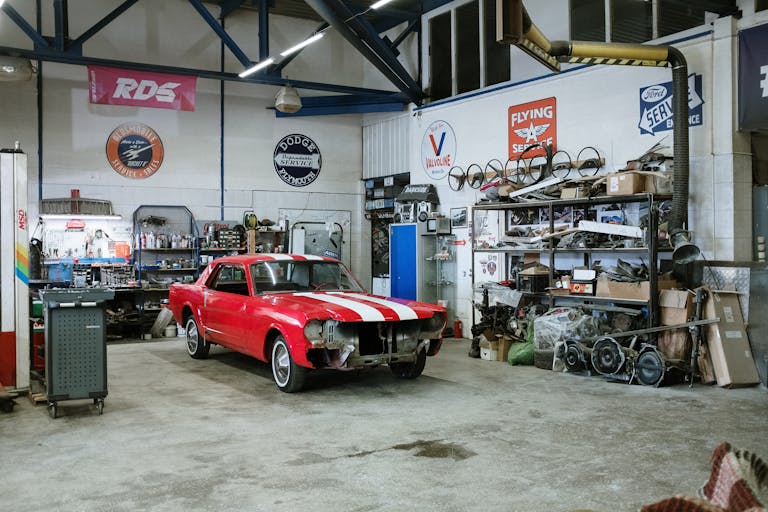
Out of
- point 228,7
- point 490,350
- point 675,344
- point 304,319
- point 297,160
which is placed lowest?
point 490,350

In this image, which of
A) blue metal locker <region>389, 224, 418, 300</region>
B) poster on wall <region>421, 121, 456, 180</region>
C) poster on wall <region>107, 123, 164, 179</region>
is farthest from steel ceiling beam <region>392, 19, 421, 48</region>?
poster on wall <region>107, 123, 164, 179</region>

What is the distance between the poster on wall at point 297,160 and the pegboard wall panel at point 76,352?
828 centimetres

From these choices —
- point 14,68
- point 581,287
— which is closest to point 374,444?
point 581,287

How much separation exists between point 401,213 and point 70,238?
5859 millimetres

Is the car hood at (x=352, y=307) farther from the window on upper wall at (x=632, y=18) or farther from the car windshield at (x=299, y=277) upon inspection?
the window on upper wall at (x=632, y=18)

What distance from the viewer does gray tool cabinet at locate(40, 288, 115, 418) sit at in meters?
5.57

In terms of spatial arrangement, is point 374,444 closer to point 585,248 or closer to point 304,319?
point 304,319

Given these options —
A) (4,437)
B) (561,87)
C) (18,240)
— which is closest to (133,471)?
(4,437)

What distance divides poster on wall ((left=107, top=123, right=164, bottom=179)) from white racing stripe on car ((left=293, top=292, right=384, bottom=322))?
254 inches

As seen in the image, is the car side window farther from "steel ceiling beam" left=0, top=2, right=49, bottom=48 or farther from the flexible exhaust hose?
"steel ceiling beam" left=0, top=2, right=49, bottom=48

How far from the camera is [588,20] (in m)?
9.45

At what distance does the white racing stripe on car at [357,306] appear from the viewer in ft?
20.5

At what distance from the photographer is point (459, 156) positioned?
11.4 m

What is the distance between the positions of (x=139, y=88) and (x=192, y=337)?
4.54 metres
